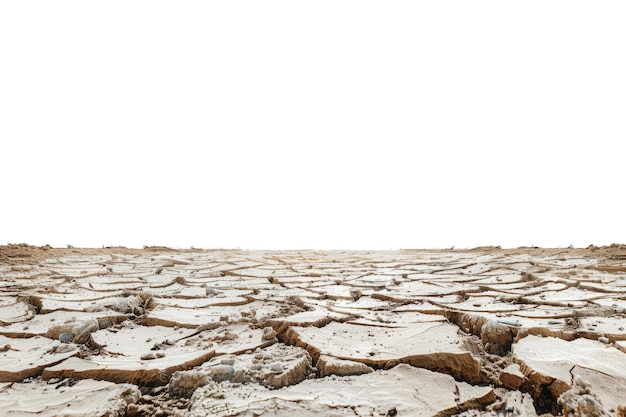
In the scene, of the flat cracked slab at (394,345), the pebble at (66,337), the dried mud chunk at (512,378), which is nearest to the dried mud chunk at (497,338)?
the flat cracked slab at (394,345)

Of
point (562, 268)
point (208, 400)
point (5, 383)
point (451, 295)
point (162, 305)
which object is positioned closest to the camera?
point (208, 400)

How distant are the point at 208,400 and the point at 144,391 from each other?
0.86ft

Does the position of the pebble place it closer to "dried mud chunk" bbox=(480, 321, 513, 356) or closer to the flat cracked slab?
the flat cracked slab

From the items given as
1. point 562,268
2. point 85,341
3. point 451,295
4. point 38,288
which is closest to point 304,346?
point 85,341

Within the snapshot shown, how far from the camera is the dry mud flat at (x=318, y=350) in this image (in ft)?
3.51

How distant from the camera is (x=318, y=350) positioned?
1.43 metres

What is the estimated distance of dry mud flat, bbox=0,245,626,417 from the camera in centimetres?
107

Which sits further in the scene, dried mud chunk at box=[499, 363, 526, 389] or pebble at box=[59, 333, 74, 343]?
pebble at box=[59, 333, 74, 343]

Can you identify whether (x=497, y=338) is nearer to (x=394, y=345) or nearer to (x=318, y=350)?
(x=394, y=345)

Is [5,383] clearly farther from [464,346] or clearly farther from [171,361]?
[464,346]

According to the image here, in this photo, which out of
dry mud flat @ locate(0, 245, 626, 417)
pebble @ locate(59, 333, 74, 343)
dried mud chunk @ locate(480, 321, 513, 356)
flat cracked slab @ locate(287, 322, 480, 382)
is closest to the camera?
dry mud flat @ locate(0, 245, 626, 417)

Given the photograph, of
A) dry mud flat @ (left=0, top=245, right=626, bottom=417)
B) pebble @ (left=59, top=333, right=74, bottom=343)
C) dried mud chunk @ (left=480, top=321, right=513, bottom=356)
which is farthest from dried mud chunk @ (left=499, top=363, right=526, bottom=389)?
pebble @ (left=59, top=333, right=74, bottom=343)

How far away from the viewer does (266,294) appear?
8.56 ft

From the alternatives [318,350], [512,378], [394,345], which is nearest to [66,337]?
[318,350]
